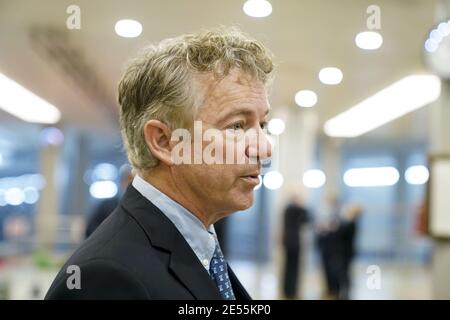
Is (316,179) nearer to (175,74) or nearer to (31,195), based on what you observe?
(31,195)

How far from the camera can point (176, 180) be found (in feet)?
2.99

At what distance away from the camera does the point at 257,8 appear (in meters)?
3.63

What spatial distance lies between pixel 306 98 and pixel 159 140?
22.8ft

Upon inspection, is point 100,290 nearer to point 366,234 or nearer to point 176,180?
point 176,180

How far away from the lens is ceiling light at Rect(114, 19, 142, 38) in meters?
4.06

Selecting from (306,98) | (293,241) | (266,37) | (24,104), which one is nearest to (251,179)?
(266,37)

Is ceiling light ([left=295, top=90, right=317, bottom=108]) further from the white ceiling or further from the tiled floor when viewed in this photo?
the tiled floor

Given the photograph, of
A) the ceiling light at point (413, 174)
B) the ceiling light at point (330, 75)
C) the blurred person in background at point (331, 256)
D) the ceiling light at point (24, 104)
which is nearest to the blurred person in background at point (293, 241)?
the blurred person in background at point (331, 256)

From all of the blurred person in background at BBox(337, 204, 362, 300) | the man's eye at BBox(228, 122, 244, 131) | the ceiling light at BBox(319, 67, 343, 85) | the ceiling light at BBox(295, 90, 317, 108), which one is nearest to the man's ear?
the man's eye at BBox(228, 122, 244, 131)

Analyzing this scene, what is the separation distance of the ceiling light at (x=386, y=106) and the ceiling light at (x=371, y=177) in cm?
99

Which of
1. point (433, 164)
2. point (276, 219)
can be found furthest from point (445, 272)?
point (276, 219)

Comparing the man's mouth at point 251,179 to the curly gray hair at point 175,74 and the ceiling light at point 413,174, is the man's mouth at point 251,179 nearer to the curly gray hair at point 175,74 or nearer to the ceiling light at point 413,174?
the curly gray hair at point 175,74

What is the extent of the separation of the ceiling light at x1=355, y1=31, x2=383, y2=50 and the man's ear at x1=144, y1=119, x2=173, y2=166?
4089 millimetres
